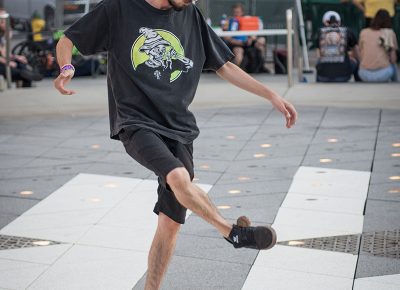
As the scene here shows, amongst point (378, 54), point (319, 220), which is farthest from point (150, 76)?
point (378, 54)

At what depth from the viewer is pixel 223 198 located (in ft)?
24.7

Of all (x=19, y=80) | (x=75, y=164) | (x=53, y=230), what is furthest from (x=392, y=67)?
(x=53, y=230)

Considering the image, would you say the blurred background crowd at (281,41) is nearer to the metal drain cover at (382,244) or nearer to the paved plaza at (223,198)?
the paved plaza at (223,198)

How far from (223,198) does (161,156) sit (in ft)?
10.2

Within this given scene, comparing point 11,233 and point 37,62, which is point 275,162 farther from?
point 37,62

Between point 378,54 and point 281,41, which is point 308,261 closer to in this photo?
point 378,54

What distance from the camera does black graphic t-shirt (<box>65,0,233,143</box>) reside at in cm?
466

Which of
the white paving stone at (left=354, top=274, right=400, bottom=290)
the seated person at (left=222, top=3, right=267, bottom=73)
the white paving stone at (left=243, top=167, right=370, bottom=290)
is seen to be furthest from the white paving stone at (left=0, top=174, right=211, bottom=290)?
the seated person at (left=222, top=3, right=267, bottom=73)

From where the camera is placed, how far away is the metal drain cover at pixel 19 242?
623 cm

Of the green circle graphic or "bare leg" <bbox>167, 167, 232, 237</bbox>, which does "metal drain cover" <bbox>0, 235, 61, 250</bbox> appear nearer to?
the green circle graphic

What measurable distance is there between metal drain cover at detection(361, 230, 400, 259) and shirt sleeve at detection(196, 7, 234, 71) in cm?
181

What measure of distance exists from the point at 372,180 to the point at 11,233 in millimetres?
3188

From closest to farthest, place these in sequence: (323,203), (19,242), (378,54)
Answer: (19,242) → (323,203) → (378,54)

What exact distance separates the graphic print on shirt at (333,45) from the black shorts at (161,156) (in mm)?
9851
